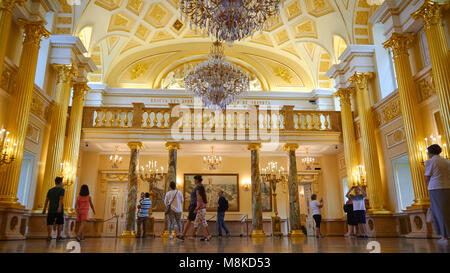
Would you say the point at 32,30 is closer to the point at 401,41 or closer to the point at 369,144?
the point at 401,41

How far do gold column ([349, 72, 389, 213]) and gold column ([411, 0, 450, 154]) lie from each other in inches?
137

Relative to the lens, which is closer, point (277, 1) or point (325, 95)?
point (277, 1)

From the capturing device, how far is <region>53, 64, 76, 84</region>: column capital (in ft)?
33.6

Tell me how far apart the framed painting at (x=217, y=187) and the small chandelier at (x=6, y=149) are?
765 cm

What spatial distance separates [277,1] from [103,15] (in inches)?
312

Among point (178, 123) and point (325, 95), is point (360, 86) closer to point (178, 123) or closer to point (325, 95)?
point (325, 95)

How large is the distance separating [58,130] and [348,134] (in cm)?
976

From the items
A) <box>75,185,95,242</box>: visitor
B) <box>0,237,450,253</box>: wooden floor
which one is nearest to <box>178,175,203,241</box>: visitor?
<box>0,237,450,253</box>: wooden floor

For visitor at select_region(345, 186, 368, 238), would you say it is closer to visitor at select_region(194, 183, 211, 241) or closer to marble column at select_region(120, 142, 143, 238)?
visitor at select_region(194, 183, 211, 241)

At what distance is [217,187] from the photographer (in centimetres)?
1386

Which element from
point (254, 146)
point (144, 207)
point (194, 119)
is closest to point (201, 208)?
point (144, 207)

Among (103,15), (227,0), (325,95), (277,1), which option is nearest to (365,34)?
(325,95)

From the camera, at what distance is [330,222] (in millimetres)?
12945

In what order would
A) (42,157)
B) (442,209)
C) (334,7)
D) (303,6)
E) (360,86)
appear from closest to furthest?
(442,209) < (42,157) < (360,86) < (334,7) < (303,6)
